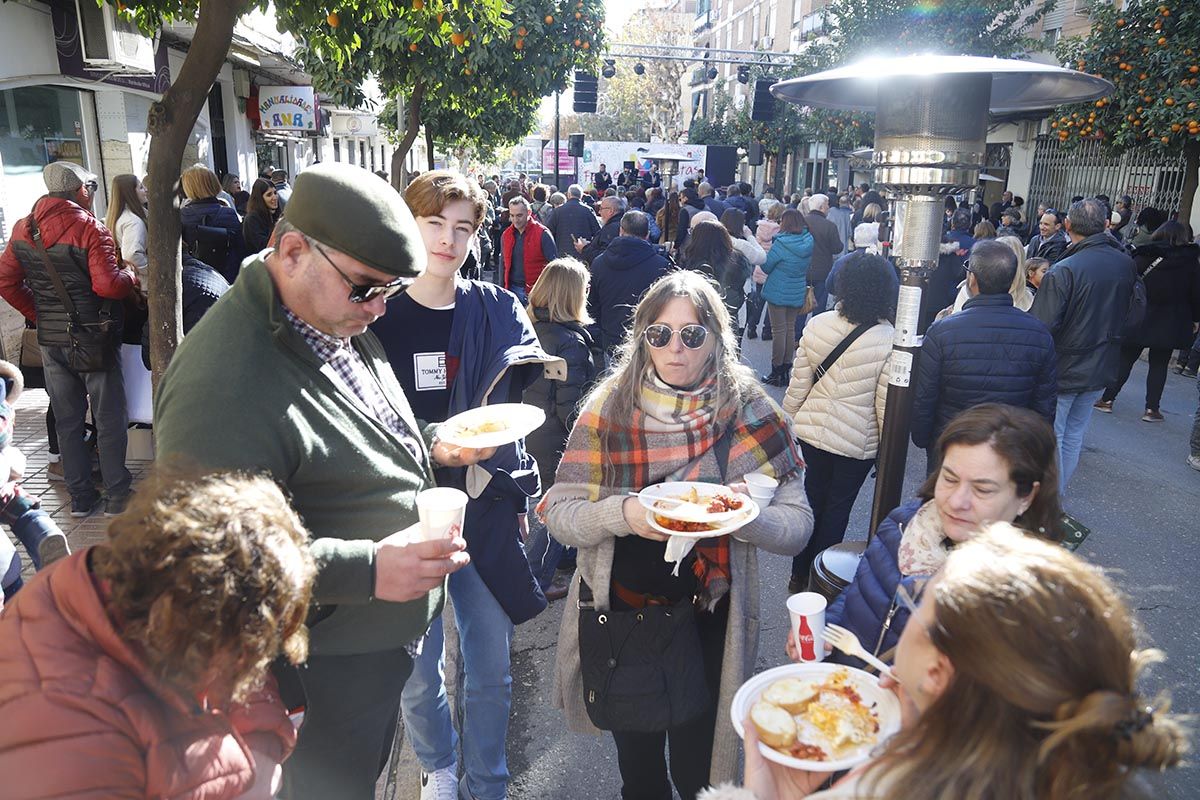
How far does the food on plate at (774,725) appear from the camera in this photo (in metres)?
1.62

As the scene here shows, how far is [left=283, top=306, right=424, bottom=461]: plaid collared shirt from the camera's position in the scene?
74.7 inches

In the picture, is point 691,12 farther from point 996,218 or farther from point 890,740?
point 890,740

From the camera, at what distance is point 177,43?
42.2ft

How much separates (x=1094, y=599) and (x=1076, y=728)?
0.19 metres

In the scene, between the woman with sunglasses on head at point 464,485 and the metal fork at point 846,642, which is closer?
the metal fork at point 846,642

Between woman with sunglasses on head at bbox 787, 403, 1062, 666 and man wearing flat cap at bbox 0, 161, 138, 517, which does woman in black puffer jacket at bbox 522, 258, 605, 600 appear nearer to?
woman with sunglasses on head at bbox 787, 403, 1062, 666

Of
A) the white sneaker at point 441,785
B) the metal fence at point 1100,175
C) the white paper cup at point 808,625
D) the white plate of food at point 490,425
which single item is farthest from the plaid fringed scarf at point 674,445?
the metal fence at point 1100,175

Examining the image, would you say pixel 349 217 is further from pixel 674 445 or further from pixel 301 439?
pixel 674 445

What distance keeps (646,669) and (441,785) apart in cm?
105

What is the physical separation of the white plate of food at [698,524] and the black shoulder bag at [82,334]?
14.6 ft

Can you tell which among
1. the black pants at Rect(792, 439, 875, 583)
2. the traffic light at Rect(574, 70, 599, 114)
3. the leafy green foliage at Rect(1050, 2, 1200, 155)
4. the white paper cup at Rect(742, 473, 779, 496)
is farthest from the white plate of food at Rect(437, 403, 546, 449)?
the traffic light at Rect(574, 70, 599, 114)

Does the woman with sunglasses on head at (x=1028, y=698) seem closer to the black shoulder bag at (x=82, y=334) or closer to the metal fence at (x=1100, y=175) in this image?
the black shoulder bag at (x=82, y=334)

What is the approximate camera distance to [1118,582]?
16.1 ft

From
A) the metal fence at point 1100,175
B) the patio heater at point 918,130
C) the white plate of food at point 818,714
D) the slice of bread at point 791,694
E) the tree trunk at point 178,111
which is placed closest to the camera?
the white plate of food at point 818,714
